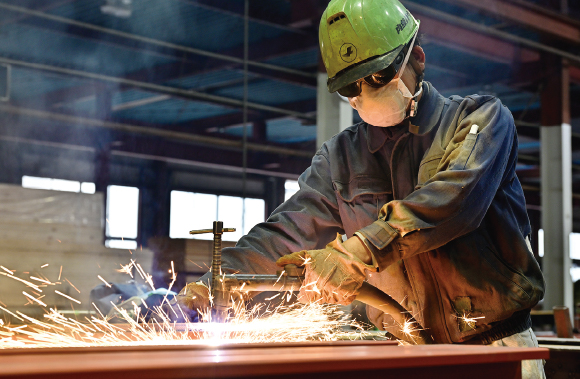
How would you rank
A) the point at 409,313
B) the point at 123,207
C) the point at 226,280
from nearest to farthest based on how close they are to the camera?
1. the point at 226,280
2. the point at 409,313
3. the point at 123,207

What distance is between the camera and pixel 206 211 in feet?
46.9

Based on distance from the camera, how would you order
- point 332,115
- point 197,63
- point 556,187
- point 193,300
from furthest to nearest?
point 197,63
point 556,187
point 332,115
point 193,300

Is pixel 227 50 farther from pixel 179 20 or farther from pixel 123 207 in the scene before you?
pixel 123 207

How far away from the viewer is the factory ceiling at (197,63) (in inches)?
290

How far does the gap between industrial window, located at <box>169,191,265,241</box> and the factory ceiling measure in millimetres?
1268

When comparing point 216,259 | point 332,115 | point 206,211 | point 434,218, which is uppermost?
point 332,115

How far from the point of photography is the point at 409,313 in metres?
1.92

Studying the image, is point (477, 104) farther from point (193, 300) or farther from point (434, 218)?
point (193, 300)

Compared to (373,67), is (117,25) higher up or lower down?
higher up

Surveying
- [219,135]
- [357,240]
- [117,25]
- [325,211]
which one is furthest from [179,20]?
[357,240]

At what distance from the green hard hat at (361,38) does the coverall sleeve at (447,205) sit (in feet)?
1.09

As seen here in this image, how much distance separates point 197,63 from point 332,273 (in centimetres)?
802

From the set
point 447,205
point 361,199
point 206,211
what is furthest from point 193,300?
point 206,211

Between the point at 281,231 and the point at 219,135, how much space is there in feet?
35.4
